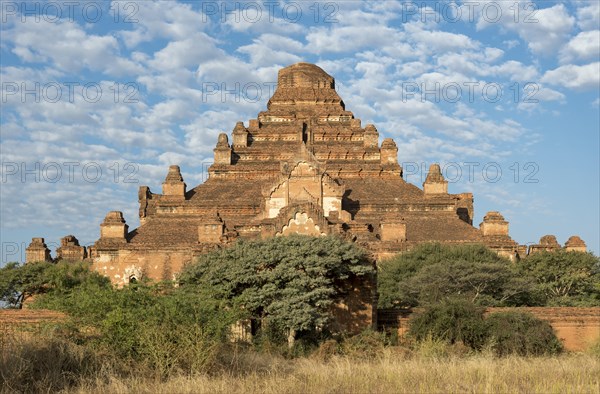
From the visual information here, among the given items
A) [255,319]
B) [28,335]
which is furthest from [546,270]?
[28,335]

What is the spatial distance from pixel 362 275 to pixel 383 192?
823 inches

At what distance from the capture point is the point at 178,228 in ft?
141

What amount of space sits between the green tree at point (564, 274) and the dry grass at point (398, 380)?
1829 cm

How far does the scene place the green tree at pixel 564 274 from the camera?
35.8 m

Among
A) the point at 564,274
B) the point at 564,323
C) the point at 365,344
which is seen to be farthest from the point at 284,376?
the point at 564,274

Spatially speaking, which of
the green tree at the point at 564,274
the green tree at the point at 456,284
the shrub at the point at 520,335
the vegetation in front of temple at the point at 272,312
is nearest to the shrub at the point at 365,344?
the vegetation in front of temple at the point at 272,312

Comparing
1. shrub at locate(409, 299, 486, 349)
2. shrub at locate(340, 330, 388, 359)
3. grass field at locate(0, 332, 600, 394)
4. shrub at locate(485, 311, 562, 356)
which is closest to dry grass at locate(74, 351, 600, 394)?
grass field at locate(0, 332, 600, 394)

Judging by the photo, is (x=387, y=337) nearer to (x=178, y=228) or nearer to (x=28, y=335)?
(x=28, y=335)

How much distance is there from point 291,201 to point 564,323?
1819 centimetres

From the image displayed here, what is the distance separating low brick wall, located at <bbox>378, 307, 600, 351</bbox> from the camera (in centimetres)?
2483

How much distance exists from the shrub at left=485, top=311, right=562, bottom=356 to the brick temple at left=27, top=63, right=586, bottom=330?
38.4 ft

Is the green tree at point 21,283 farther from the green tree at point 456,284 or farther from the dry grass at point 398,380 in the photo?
the dry grass at point 398,380

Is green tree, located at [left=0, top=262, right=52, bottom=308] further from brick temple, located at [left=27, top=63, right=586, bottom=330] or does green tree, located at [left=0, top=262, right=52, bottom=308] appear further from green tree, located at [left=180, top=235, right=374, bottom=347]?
green tree, located at [left=180, top=235, right=374, bottom=347]

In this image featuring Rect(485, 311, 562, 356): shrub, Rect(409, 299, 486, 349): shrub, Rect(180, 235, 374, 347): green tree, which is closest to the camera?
Rect(485, 311, 562, 356): shrub
